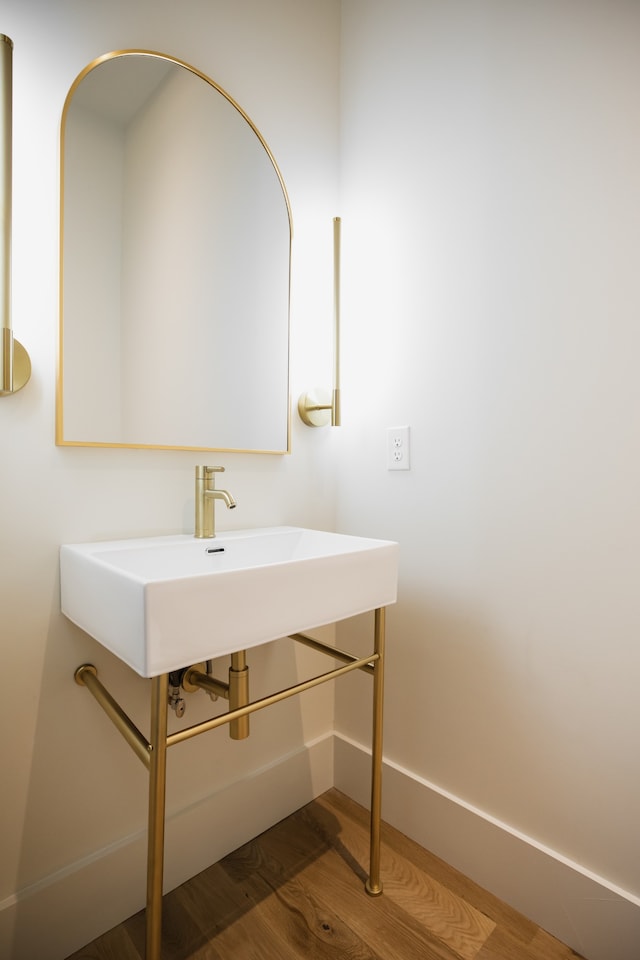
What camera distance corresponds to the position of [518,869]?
1075mm

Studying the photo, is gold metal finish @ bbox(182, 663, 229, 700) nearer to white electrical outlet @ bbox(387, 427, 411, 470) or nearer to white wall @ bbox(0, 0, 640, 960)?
white wall @ bbox(0, 0, 640, 960)

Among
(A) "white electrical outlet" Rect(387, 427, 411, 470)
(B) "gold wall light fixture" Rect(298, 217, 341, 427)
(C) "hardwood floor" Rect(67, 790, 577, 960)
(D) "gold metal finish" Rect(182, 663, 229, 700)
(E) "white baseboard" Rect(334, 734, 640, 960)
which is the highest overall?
(B) "gold wall light fixture" Rect(298, 217, 341, 427)

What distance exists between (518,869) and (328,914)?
0.43 meters

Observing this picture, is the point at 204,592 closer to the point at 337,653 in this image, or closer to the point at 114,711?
the point at 114,711

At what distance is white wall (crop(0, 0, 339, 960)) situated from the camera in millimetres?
910

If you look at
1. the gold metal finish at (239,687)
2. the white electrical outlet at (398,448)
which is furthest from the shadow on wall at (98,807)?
the white electrical outlet at (398,448)

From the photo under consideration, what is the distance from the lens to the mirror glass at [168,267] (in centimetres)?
99

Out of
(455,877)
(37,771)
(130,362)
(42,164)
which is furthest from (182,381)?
(455,877)

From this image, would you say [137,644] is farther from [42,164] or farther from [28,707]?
[42,164]

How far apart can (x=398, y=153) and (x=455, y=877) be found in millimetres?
1872

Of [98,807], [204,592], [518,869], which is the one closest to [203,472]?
[204,592]

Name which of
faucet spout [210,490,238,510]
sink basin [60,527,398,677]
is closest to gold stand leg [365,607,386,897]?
sink basin [60,527,398,677]

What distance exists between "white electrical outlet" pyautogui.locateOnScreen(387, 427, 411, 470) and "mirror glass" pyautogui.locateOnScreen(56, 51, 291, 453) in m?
0.29

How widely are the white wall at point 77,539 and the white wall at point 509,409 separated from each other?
36 centimetres
